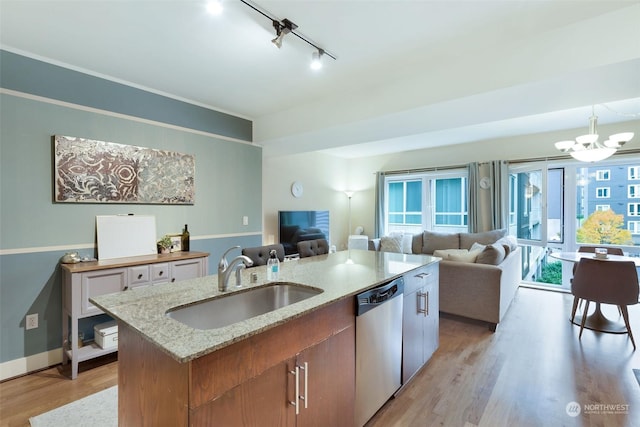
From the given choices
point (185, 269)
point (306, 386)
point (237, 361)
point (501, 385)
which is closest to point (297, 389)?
point (306, 386)

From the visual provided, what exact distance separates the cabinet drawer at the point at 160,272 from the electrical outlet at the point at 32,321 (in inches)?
36.6

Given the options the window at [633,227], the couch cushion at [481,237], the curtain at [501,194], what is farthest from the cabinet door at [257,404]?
the window at [633,227]

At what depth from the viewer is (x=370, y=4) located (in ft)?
6.21

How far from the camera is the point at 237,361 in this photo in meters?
1.08

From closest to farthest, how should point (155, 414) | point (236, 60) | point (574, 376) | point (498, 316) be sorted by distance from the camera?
point (155, 414) → point (574, 376) → point (236, 60) → point (498, 316)

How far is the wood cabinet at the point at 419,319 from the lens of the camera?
2.16 m

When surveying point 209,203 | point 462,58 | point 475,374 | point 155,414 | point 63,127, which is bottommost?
point 475,374

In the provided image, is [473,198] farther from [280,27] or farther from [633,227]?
[280,27]

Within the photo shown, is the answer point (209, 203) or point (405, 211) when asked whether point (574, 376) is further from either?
point (405, 211)

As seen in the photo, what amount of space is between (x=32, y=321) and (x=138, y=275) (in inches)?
34.9

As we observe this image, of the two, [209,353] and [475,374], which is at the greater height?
[209,353]

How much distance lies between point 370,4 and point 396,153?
16.1 ft

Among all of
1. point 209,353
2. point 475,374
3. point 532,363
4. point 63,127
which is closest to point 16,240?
point 63,127

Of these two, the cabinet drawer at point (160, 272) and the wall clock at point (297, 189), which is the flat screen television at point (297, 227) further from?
the cabinet drawer at point (160, 272)
